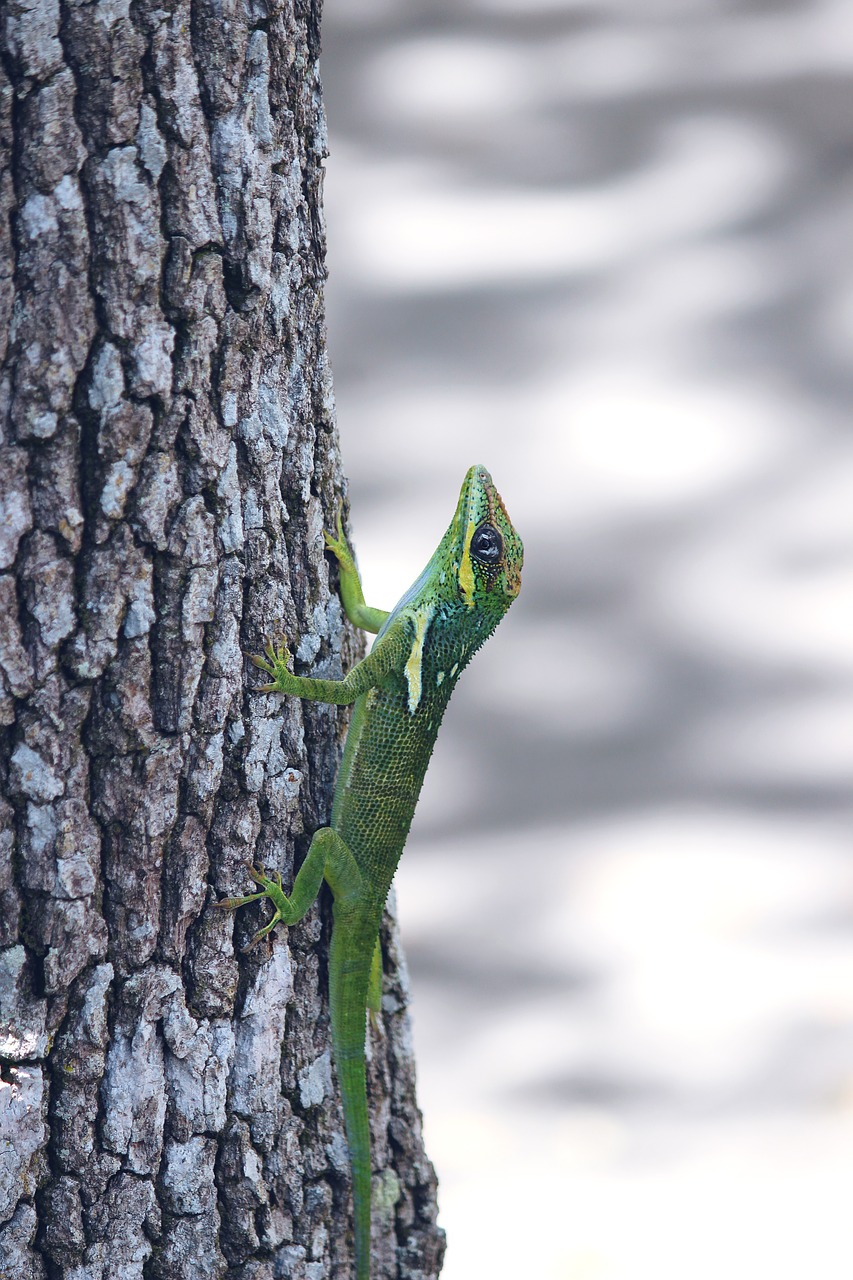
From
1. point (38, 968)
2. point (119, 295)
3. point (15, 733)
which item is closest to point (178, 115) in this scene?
point (119, 295)

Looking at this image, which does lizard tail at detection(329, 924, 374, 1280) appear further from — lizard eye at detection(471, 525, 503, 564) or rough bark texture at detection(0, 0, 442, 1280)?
lizard eye at detection(471, 525, 503, 564)

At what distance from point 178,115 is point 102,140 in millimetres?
102

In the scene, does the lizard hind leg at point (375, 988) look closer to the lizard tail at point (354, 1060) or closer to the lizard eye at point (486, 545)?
the lizard tail at point (354, 1060)

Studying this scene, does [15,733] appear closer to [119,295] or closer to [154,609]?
[154,609]

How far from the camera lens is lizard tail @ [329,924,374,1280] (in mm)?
1480

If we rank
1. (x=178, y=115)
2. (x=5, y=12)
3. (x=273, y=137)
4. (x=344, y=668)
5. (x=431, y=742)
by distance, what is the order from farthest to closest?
1. (x=431, y=742)
2. (x=344, y=668)
3. (x=273, y=137)
4. (x=178, y=115)
5. (x=5, y=12)

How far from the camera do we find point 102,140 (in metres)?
1.16

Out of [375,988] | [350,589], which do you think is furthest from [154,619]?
[375,988]

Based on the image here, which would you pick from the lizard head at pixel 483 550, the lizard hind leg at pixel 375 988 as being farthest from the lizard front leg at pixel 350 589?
the lizard hind leg at pixel 375 988

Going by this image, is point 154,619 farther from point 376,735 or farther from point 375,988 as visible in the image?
point 375,988

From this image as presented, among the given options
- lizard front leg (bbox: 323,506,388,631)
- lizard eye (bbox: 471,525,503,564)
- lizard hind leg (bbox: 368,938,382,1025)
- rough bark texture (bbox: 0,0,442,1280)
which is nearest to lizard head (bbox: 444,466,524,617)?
lizard eye (bbox: 471,525,503,564)

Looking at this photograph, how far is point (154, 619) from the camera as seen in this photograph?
125cm

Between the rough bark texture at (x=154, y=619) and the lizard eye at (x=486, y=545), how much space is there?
417 millimetres

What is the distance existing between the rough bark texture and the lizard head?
0.41m
